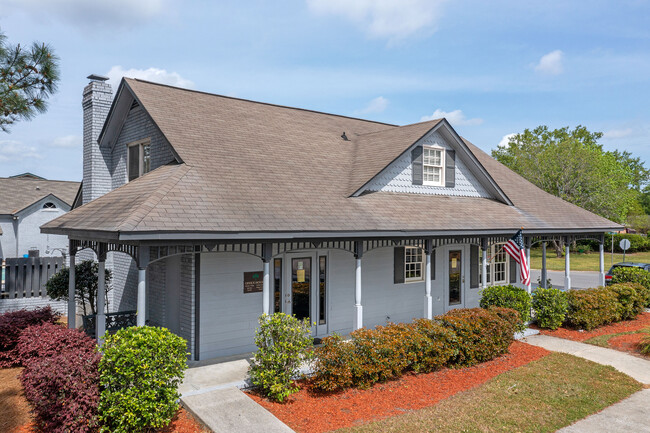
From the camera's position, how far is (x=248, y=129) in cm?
1490

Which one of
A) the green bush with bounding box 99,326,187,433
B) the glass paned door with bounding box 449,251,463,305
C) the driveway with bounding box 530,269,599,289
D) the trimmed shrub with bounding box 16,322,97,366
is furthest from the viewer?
the driveway with bounding box 530,269,599,289

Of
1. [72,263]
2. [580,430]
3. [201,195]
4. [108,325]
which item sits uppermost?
[201,195]

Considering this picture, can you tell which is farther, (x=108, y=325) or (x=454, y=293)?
(x=454, y=293)

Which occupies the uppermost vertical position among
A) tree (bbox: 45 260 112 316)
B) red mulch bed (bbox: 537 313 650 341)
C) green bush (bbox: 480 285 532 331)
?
tree (bbox: 45 260 112 316)

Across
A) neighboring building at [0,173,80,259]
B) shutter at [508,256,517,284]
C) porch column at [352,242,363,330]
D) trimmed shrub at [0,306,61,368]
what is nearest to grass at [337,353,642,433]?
porch column at [352,242,363,330]

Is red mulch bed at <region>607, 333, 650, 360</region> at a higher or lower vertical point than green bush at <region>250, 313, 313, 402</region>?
lower

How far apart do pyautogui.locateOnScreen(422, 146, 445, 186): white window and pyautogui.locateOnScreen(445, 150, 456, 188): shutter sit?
→ 17cm

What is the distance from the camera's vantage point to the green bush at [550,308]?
1405 cm

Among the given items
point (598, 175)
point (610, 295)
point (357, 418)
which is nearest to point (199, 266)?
point (357, 418)

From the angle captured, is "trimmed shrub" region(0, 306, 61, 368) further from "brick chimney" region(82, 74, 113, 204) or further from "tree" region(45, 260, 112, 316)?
"brick chimney" region(82, 74, 113, 204)

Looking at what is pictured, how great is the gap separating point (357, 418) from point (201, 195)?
5.77m

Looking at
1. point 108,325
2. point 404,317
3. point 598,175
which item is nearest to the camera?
point 108,325

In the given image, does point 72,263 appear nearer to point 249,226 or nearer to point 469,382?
point 249,226

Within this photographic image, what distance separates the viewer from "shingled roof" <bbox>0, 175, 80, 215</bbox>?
31734mm
